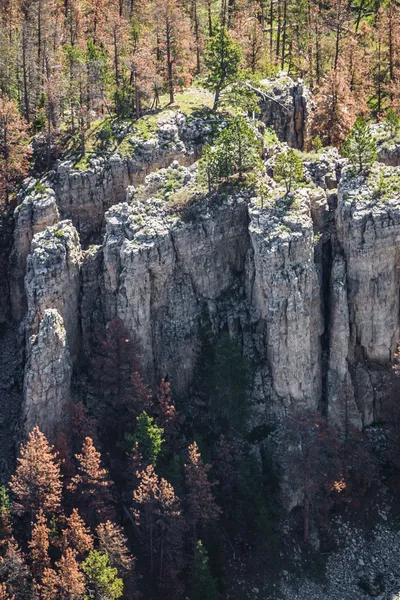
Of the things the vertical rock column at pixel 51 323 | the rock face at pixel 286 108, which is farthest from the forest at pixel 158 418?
the vertical rock column at pixel 51 323

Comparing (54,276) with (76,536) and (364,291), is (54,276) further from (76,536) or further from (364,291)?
(364,291)

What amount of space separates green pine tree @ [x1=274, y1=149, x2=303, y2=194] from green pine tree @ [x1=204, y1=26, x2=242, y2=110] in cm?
1567

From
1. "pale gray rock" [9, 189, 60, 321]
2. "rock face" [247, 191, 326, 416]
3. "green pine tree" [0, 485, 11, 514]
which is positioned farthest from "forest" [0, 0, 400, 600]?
"pale gray rock" [9, 189, 60, 321]

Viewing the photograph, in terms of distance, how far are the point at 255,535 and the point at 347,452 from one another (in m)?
11.5

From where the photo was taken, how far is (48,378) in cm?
6931

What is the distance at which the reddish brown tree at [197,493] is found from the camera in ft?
222

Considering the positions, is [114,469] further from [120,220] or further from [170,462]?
[120,220]

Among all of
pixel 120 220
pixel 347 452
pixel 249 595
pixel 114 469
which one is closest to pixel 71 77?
pixel 120 220

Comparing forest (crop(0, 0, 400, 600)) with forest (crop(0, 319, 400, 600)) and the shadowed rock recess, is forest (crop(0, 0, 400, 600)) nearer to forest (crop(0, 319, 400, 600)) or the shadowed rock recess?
forest (crop(0, 319, 400, 600))

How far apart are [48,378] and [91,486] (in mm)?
9833

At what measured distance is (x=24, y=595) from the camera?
61844mm

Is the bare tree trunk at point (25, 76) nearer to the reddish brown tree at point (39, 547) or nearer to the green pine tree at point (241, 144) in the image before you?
the green pine tree at point (241, 144)

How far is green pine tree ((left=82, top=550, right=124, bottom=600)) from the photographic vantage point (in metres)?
61.8

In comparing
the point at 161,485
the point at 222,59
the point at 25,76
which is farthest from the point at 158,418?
the point at 25,76
